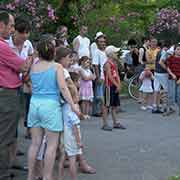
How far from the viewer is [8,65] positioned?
662 cm

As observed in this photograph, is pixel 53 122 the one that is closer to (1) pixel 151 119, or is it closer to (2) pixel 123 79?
(1) pixel 151 119

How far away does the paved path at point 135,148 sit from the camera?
26.0 feet

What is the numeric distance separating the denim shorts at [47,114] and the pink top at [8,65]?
0.38 m

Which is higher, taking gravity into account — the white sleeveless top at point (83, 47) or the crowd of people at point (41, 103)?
the white sleeveless top at point (83, 47)

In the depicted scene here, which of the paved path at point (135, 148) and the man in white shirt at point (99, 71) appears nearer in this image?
the paved path at point (135, 148)

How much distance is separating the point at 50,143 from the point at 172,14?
64.0 feet

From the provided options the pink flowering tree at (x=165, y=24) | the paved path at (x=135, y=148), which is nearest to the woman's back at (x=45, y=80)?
the paved path at (x=135, y=148)

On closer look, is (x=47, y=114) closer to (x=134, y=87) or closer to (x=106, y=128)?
(x=106, y=128)

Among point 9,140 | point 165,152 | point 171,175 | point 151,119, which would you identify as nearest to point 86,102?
point 151,119

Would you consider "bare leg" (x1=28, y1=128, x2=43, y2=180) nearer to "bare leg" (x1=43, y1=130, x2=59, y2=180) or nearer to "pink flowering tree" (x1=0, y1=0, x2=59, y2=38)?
"bare leg" (x1=43, y1=130, x2=59, y2=180)

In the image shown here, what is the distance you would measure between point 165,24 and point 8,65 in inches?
751

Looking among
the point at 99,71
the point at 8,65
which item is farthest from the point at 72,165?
the point at 99,71

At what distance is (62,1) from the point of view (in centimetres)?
1897

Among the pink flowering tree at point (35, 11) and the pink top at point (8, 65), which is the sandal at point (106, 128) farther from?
the pink top at point (8, 65)
